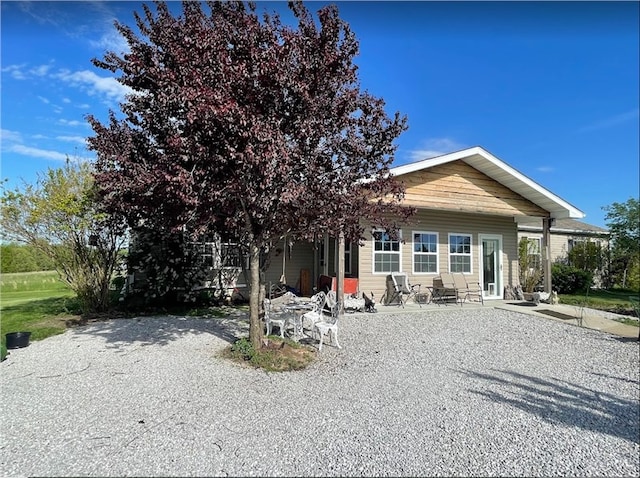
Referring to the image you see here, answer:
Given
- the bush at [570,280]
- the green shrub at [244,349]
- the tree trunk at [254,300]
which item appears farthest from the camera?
the bush at [570,280]

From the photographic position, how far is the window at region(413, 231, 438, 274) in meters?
12.7

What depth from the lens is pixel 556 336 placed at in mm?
8250

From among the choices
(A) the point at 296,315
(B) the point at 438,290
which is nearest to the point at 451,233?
(B) the point at 438,290

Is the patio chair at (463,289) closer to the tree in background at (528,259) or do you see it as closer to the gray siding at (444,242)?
the gray siding at (444,242)

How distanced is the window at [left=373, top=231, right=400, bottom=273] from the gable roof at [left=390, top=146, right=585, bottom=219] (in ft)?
8.13

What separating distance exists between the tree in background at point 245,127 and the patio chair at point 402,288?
562 cm

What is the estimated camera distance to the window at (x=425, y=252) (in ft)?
41.8

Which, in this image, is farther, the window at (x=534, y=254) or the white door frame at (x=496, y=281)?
the window at (x=534, y=254)

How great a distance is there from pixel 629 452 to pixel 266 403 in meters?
3.58

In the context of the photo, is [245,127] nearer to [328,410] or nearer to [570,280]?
[328,410]

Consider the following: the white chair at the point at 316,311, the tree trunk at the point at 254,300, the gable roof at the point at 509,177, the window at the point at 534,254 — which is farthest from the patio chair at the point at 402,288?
the window at the point at 534,254

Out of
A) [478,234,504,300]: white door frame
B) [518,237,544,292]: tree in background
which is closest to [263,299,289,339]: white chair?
[478,234,504,300]: white door frame

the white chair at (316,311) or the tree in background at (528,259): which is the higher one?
the tree in background at (528,259)

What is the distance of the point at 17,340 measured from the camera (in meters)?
7.10
